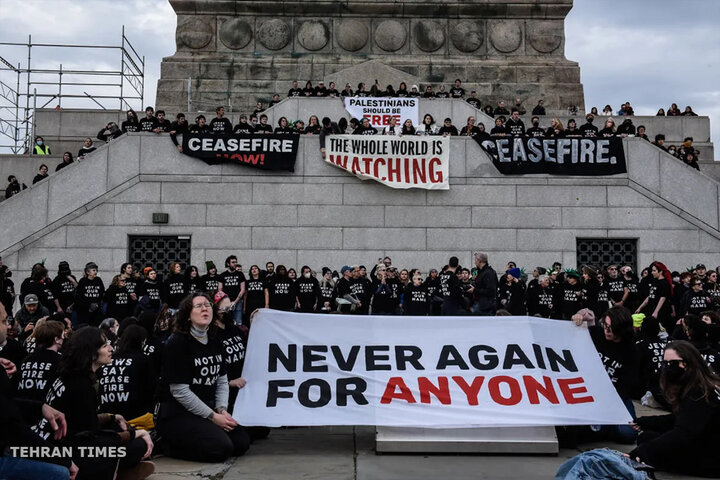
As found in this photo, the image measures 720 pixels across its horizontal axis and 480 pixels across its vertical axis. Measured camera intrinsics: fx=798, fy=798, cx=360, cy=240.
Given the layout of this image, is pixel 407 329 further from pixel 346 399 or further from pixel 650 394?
pixel 650 394

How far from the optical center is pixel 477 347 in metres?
8.42

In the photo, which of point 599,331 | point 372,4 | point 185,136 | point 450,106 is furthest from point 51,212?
point 599,331

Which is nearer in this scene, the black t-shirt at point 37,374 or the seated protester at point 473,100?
the black t-shirt at point 37,374

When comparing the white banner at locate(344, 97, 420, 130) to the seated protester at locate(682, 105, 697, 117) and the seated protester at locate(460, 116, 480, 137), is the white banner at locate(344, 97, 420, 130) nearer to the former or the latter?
the seated protester at locate(460, 116, 480, 137)

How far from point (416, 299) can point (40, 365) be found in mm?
10472

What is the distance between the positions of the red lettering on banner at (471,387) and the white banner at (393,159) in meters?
12.8

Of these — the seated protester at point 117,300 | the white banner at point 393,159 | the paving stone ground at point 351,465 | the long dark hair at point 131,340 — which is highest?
the white banner at point 393,159

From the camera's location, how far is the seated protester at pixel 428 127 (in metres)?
21.4

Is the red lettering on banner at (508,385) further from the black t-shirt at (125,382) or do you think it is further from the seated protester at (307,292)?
the seated protester at (307,292)

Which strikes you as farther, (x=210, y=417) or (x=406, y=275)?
(x=406, y=275)

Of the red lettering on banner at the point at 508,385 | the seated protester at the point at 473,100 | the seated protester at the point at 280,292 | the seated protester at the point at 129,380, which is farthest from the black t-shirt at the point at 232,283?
the seated protester at the point at 473,100

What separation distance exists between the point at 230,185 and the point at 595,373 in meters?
14.0

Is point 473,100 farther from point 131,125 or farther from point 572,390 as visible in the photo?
point 572,390

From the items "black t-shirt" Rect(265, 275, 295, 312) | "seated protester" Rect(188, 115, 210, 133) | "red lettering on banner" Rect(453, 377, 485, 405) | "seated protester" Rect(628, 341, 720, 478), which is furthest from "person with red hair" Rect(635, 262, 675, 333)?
"seated protester" Rect(188, 115, 210, 133)
